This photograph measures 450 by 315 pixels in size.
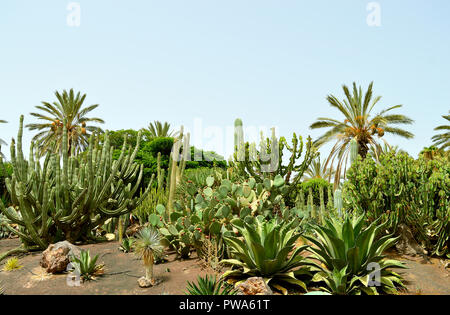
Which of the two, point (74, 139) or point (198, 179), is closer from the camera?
point (198, 179)

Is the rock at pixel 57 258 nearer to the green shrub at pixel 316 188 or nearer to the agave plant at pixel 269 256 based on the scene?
the agave plant at pixel 269 256

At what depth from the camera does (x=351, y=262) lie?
486 cm

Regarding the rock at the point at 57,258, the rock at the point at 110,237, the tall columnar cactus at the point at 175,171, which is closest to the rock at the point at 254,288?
the rock at the point at 57,258

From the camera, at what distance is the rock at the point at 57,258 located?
17.9 feet

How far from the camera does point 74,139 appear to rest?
92.7 feet

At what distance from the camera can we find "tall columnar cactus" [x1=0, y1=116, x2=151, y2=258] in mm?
6887

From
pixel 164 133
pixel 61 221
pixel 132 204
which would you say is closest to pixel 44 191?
pixel 61 221

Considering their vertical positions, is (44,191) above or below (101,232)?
above

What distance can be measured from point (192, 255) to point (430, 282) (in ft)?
13.4

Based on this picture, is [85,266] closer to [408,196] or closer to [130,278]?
[130,278]

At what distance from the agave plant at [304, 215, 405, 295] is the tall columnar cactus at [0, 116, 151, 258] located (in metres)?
4.82
